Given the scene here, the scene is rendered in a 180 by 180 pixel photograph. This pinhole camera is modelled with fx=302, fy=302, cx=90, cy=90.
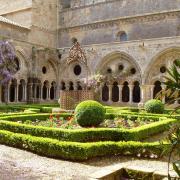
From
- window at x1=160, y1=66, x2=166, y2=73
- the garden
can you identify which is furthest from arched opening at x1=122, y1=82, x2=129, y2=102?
the garden

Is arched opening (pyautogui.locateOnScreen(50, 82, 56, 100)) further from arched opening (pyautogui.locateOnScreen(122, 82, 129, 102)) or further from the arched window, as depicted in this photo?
the arched window

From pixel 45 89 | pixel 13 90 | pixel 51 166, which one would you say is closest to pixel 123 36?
pixel 45 89

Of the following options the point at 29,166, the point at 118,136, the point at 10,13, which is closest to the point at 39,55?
the point at 10,13

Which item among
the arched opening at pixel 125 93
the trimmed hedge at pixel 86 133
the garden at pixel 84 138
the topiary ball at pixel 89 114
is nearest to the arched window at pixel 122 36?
the arched opening at pixel 125 93

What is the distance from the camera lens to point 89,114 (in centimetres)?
1071

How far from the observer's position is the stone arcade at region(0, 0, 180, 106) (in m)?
23.2

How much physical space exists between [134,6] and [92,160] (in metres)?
22.0

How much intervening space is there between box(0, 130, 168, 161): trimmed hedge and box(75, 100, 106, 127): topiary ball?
8.67ft

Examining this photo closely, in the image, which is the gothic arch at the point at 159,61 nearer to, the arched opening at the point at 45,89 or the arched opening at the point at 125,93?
the arched opening at the point at 125,93

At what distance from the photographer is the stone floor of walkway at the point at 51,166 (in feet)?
20.2

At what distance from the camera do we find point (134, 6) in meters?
27.4

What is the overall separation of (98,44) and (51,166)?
19353 millimetres

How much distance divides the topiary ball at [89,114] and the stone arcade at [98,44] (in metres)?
11.8

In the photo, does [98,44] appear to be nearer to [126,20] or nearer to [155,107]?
[126,20]
